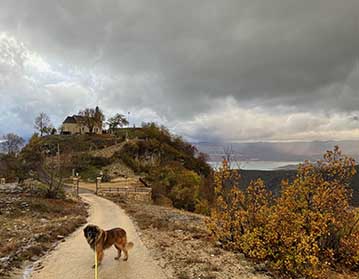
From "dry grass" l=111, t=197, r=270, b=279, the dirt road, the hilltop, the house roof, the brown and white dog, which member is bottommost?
"dry grass" l=111, t=197, r=270, b=279

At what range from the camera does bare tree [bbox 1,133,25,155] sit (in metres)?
71.6

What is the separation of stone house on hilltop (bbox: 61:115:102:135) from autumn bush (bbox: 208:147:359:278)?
9444 cm

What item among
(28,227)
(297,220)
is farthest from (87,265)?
(28,227)

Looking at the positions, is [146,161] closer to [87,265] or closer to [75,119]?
[75,119]

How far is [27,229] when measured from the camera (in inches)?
556

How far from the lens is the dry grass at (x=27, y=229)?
30.9 feet

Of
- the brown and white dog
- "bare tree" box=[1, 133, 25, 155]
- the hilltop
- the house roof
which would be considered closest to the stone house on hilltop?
the house roof

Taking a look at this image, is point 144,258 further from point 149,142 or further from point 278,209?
point 149,142

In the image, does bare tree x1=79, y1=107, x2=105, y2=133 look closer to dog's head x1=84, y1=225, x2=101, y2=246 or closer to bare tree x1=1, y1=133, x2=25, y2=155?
bare tree x1=1, y1=133, x2=25, y2=155

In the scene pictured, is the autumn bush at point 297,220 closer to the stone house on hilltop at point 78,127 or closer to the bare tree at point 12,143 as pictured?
the bare tree at point 12,143

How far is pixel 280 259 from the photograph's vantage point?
9391 mm

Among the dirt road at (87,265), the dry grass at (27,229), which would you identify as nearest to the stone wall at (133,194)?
the dry grass at (27,229)

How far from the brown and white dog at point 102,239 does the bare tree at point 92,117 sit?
95.0 m

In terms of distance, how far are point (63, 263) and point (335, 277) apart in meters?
8.20
